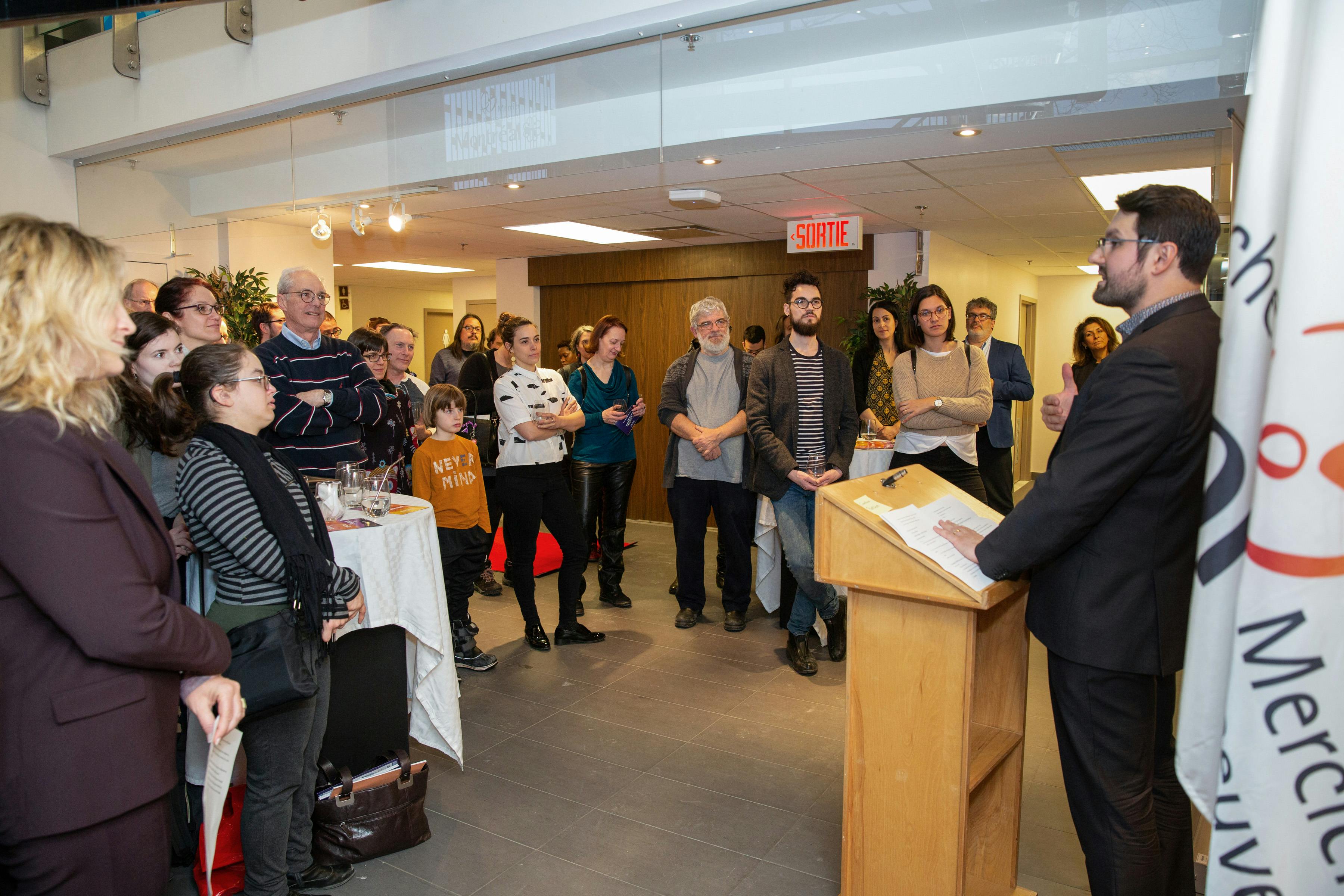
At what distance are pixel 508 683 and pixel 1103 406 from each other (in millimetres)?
→ 3055

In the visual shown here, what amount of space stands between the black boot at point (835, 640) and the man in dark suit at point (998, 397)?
1451 mm

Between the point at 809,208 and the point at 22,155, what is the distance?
17.6ft

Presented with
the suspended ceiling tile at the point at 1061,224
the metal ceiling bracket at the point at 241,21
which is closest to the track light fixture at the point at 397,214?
the metal ceiling bracket at the point at 241,21

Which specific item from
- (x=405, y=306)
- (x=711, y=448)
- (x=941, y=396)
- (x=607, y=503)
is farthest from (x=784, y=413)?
(x=405, y=306)

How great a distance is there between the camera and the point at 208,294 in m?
3.41

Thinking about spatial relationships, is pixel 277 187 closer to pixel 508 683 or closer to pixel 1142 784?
pixel 508 683

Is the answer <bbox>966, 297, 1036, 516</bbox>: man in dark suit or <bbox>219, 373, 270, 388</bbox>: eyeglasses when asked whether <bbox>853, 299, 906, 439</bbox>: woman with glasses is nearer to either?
<bbox>966, 297, 1036, 516</bbox>: man in dark suit

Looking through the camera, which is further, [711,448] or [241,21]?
[241,21]

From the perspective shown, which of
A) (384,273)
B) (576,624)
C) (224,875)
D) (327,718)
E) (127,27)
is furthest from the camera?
(384,273)

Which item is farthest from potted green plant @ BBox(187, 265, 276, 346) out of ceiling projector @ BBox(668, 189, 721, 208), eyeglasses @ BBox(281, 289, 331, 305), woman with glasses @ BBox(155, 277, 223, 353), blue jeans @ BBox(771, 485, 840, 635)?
blue jeans @ BBox(771, 485, 840, 635)

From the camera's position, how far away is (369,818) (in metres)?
2.59

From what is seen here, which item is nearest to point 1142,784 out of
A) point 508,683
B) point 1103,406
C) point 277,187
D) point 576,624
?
point 1103,406

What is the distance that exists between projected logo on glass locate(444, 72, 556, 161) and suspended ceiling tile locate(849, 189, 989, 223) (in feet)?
7.78

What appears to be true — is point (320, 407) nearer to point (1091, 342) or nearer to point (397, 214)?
point (397, 214)
